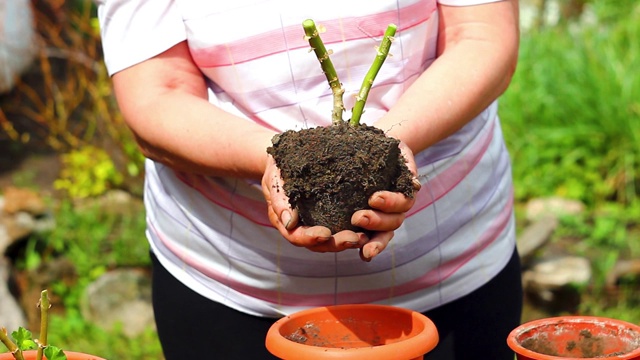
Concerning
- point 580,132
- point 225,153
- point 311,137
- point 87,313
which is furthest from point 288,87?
point 580,132

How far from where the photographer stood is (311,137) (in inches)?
62.7

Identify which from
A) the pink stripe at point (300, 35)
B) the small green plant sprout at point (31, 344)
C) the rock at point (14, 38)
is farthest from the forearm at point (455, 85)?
the rock at point (14, 38)

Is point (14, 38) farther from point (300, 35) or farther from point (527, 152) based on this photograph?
point (300, 35)

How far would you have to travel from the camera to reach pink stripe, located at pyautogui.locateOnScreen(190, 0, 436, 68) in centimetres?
191

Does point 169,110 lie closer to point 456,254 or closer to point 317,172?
point 317,172

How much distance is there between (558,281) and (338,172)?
Answer: 324cm

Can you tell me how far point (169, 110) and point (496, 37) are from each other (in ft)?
2.16

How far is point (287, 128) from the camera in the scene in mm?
1974

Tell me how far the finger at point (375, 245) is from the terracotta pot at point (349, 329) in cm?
14

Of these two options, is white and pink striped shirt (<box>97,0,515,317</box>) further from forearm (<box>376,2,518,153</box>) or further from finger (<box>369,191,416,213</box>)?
finger (<box>369,191,416,213</box>)

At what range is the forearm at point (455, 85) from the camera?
1.77m

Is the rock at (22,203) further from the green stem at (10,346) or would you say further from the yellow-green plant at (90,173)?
the green stem at (10,346)

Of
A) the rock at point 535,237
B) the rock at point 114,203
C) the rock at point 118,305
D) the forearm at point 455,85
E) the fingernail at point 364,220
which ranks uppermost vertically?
the forearm at point 455,85

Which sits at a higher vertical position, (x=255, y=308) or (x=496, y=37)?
(x=496, y=37)
